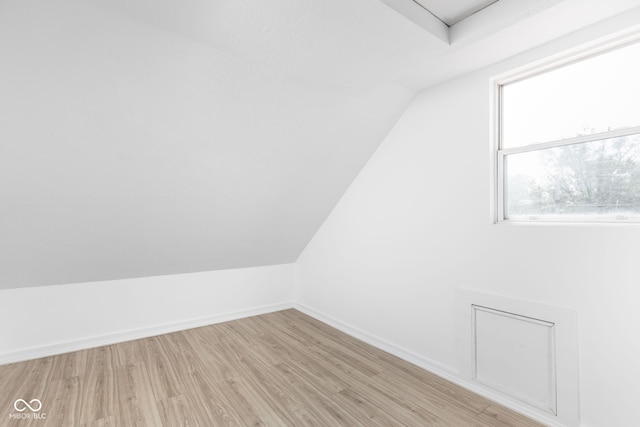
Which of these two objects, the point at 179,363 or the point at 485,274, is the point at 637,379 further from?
the point at 179,363

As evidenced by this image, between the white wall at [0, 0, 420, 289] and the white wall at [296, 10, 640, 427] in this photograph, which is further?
the white wall at [296, 10, 640, 427]

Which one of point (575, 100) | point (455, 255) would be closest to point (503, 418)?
point (455, 255)

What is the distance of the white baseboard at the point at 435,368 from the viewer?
200cm

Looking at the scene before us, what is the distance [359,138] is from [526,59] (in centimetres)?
132

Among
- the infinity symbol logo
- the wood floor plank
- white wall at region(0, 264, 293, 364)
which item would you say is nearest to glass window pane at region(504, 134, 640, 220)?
the wood floor plank

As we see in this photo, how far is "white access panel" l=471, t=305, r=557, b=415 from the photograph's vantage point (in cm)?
192

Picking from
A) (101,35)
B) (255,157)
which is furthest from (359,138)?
(101,35)

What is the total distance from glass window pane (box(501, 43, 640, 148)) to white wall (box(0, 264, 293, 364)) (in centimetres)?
323

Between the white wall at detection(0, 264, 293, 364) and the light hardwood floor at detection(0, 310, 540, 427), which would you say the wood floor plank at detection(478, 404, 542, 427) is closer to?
the light hardwood floor at detection(0, 310, 540, 427)

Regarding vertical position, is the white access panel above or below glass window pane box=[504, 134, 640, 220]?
below

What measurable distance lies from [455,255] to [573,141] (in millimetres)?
1025

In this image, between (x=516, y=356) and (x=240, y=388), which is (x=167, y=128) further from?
(x=516, y=356)

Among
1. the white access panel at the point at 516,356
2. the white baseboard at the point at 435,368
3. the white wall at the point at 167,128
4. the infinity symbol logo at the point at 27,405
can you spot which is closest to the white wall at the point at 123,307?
the white wall at the point at 167,128

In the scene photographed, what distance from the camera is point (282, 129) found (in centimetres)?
251
